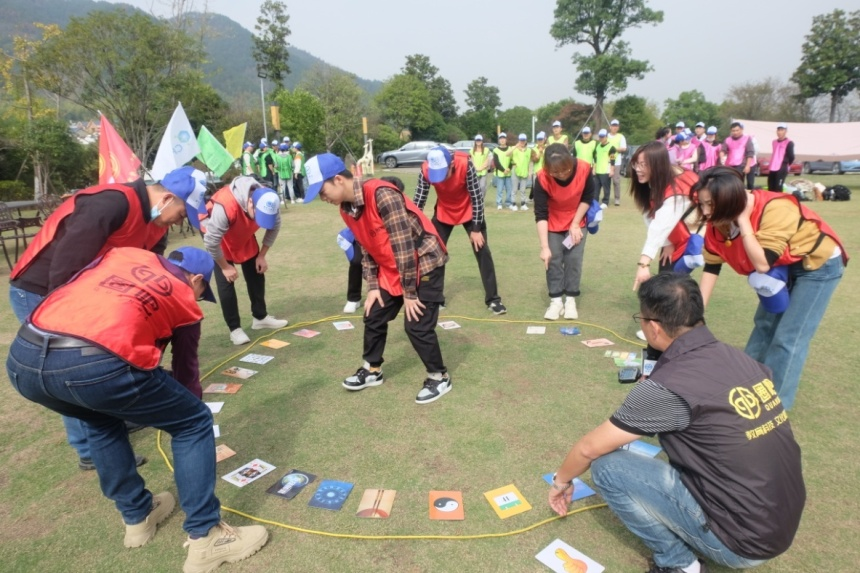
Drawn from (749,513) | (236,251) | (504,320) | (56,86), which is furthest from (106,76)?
(749,513)

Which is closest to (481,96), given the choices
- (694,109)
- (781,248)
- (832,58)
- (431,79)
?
(431,79)

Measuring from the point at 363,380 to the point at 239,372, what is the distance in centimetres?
110

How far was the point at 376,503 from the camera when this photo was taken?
259 centimetres

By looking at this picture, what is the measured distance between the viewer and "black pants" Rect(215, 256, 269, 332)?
4660 millimetres

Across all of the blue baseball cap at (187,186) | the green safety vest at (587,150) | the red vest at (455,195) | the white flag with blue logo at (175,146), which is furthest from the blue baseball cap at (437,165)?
the green safety vest at (587,150)

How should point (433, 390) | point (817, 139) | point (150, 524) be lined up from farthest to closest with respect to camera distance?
point (817, 139) < point (433, 390) < point (150, 524)

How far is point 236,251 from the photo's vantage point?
15.3 feet

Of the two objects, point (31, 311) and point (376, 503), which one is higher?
point (31, 311)

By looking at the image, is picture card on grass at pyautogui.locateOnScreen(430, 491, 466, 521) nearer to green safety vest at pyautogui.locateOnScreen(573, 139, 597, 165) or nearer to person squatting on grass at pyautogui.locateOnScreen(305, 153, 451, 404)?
person squatting on grass at pyautogui.locateOnScreen(305, 153, 451, 404)

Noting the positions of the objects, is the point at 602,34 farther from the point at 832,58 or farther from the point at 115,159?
the point at 115,159

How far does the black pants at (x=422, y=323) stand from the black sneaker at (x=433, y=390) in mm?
79

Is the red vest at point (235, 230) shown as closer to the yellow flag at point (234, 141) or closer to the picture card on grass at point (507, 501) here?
the picture card on grass at point (507, 501)

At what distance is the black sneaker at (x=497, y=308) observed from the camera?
5.34 meters

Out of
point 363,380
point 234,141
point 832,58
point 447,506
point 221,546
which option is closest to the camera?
point 221,546
